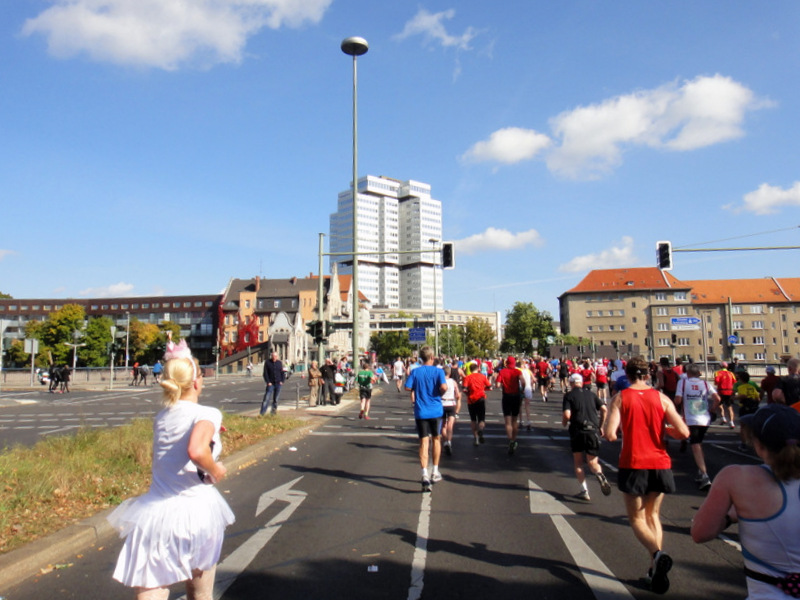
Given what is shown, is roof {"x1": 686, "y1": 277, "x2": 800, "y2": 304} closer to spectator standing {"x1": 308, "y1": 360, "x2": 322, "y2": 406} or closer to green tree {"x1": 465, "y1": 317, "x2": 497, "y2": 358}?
green tree {"x1": 465, "y1": 317, "x2": 497, "y2": 358}

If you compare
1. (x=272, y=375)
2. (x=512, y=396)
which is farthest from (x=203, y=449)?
(x=272, y=375)

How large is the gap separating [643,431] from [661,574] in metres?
1.09

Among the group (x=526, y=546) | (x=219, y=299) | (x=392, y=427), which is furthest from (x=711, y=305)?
(x=526, y=546)

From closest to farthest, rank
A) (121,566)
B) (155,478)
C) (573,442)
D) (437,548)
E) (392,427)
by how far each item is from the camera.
Answer: 1. (121,566)
2. (155,478)
3. (437,548)
4. (573,442)
5. (392,427)

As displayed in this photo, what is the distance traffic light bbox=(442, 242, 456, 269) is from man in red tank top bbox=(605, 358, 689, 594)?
16371mm

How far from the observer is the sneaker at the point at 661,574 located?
429cm

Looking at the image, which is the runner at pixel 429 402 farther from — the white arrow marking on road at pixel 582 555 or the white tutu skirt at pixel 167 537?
the white tutu skirt at pixel 167 537

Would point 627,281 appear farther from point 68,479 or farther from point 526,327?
point 68,479

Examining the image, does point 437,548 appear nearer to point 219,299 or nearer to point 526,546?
point 526,546

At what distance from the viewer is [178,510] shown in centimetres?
309

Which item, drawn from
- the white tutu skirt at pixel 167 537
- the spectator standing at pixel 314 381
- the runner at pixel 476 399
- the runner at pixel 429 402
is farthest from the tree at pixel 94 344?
the white tutu skirt at pixel 167 537

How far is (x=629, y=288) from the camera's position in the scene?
4577 inches

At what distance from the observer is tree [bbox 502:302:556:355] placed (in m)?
104

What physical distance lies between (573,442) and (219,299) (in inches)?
4596
